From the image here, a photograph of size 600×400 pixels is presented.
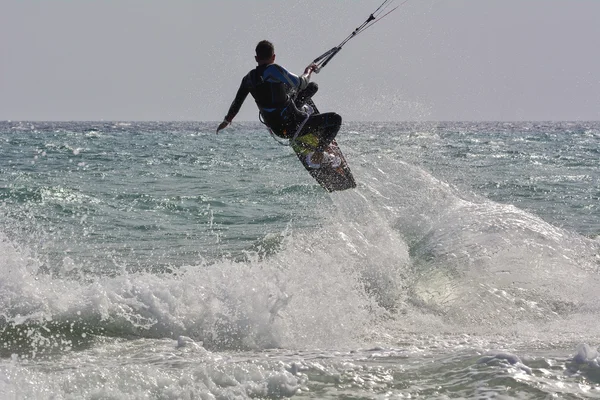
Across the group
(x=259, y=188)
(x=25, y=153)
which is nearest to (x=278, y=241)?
(x=259, y=188)

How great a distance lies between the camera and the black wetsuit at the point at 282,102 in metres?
7.65

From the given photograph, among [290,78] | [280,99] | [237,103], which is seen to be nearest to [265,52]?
[290,78]

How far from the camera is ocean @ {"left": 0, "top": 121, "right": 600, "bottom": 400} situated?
4.94 meters

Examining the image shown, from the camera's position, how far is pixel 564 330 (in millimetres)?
6492

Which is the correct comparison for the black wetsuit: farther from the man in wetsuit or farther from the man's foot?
the man's foot

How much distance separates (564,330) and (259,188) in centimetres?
1185

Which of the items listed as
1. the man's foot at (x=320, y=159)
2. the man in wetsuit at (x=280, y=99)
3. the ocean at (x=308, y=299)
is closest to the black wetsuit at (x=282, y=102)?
the man in wetsuit at (x=280, y=99)

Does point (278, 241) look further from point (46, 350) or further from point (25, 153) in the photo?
point (25, 153)

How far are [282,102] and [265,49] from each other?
53cm

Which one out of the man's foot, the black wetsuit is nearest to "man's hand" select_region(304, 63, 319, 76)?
the black wetsuit

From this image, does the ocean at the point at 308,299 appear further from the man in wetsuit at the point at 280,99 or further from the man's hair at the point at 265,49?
the man's hair at the point at 265,49

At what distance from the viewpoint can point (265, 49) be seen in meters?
7.63

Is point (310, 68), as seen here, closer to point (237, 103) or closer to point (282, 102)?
point (282, 102)

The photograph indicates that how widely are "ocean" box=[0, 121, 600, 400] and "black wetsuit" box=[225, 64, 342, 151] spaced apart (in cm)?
138
